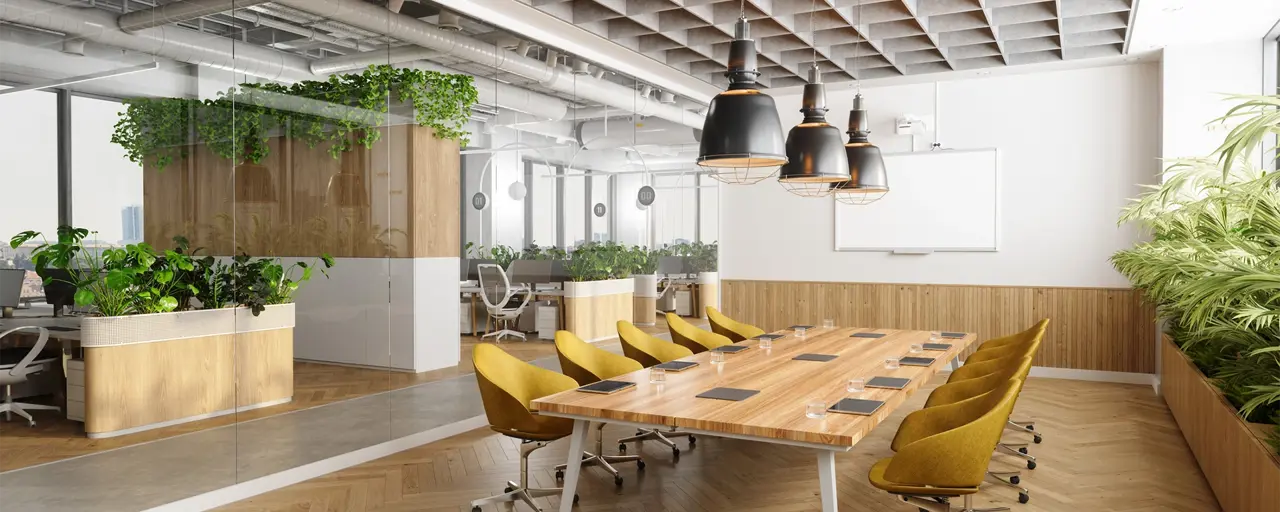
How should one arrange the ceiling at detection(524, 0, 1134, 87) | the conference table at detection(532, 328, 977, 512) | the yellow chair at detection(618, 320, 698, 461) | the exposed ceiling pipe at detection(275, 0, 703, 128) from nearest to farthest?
1. the conference table at detection(532, 328, 977, 512)
2. the exposed ceiling pipe at detection(275, 0, 703, 128)
3. the yellow chair at detection(618, 320, 698, 461)
4. the ceiling at detection(524, 0, 1134, 87)

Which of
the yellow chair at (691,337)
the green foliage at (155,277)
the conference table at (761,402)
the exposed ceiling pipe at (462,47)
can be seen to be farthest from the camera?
the yellow chair at (691,337)

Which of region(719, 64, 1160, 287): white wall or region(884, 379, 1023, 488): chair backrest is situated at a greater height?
region(719, 64, 1160, 287): white wall

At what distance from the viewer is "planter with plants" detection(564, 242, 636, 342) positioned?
7836 mm

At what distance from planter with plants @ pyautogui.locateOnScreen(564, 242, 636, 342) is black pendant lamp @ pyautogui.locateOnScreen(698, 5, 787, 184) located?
3601 millimetres

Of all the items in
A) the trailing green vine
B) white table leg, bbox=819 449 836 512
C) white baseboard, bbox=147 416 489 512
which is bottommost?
white baseboard, bbox=147 416 489 512

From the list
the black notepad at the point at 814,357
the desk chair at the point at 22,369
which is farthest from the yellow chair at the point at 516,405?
the desk chair at the point at 22,369

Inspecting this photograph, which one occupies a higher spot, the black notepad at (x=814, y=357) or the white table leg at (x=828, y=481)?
the black notepad at (x=814, y=357)

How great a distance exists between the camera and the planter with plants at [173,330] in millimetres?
4141

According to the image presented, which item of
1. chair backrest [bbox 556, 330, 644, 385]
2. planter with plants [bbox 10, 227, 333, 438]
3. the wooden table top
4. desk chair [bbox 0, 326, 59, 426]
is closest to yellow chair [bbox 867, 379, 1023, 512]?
the wooden table top

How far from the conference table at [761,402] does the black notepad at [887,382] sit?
43mm

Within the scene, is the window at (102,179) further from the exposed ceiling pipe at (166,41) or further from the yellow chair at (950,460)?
the yellow chair at (950,460)

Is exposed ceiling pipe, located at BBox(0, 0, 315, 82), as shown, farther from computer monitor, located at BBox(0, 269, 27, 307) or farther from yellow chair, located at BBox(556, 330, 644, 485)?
yellow chair, located at BBox(556, 330, 644, 485)

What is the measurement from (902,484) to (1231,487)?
196 centimetres

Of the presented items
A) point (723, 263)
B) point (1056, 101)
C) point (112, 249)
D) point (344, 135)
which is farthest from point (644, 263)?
point (112, 249)
